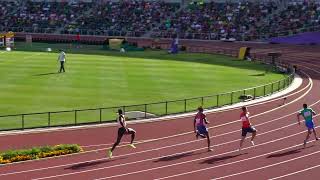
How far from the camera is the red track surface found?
2141 cm

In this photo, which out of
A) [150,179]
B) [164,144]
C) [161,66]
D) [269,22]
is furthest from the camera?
[269,22]

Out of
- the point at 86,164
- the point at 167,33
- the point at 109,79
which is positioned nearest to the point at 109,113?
the point at 86,164

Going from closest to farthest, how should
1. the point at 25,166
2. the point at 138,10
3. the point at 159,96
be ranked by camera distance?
the point at 25,166 < the point at 159,96 < the point at 138,10

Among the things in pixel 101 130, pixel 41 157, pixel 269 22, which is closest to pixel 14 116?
pixel 101 130

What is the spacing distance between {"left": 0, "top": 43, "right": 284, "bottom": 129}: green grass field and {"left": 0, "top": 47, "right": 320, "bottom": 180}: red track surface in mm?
3430

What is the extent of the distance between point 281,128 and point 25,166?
12591 millimetres

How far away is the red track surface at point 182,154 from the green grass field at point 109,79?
3.43 metres

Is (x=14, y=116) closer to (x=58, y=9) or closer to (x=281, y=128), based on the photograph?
(x=281, y=128)

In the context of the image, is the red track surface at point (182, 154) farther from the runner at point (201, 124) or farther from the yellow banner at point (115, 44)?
the yellow banner at point (115, 44)

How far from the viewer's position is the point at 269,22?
8238 centimetres

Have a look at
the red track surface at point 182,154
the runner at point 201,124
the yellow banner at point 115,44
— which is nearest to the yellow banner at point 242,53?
the yellow banner at point 115,44

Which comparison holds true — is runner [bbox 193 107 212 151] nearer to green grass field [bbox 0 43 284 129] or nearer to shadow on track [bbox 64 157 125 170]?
shadow on track [bbox 64 157 125 170]

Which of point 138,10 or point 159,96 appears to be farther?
point 138,10

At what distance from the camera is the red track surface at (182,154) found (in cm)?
2141
